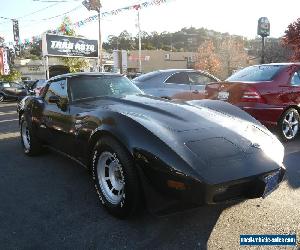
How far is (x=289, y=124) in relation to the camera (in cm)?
666

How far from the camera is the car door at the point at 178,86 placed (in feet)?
29.4

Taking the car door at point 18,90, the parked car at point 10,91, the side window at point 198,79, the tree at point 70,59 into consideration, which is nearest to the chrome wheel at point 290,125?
the side window at point 198,79

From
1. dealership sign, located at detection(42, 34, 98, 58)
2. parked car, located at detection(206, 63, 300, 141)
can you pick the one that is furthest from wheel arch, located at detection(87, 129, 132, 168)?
dealership sign, located at detection(42, 34, 98, 58)

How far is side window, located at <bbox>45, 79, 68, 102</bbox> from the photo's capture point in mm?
4832

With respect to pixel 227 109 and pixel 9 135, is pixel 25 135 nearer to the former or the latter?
pixel 9 135

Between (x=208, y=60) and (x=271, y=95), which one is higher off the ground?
(x=208, y=60)

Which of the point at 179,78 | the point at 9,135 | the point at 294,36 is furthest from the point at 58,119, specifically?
the point at 294,36

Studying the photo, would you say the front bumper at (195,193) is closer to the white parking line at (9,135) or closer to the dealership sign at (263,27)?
the white parking line at (9,135)

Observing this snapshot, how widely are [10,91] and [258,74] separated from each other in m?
18.8

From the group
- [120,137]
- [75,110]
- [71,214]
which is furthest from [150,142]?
[75,110]

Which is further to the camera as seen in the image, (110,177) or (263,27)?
(263,27)

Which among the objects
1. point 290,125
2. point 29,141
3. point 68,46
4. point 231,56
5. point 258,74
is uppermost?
point 231,56

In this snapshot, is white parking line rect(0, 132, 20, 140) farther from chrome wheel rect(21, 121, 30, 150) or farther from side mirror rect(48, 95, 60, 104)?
side mirror rect(48, 95, 60, 104)

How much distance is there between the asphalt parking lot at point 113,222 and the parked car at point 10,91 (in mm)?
19118
